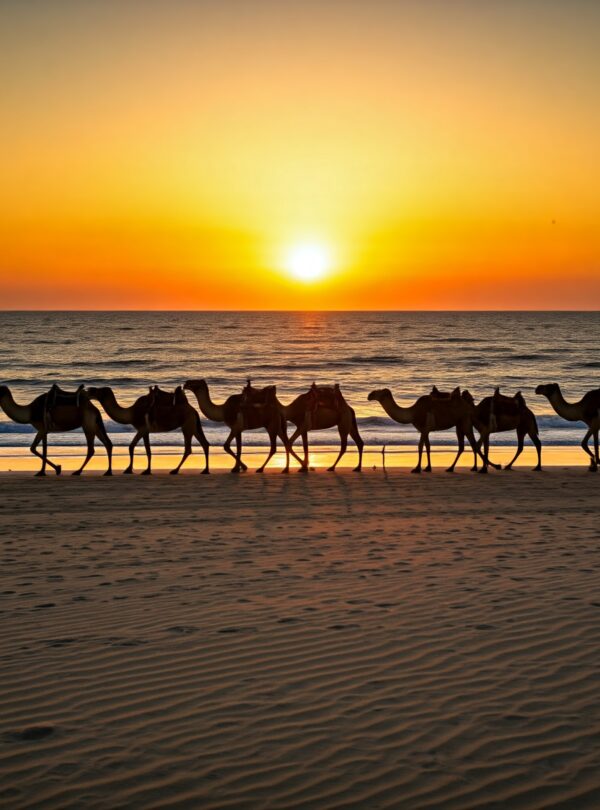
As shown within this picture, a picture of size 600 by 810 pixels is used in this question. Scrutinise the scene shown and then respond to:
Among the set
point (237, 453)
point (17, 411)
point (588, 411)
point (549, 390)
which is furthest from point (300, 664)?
point (549, 390)

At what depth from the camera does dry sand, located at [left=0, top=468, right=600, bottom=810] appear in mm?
4520

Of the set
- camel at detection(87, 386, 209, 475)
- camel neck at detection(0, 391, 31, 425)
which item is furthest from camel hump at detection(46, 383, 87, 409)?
camel neck at detection(0, 391, 31, 425)

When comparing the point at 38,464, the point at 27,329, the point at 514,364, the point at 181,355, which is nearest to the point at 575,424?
the point at 38,464

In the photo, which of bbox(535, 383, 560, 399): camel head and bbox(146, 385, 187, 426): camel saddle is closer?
bbox(146, 385, 187, 426): camel saddle

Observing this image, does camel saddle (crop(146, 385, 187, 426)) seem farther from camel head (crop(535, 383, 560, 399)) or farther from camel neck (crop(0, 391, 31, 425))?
camel head (crop(535, 383, 560, 399))

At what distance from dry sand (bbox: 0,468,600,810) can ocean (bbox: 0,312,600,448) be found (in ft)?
48.3

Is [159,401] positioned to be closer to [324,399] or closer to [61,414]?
[61,414]

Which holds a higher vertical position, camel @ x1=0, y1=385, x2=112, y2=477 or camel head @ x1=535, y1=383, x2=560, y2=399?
camel head @ x1=535, y1=383, x2=560, y2=399

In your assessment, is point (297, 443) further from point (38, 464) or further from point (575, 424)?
point (575, 424)

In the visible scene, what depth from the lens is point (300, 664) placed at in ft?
20.1

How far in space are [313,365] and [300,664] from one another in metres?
59.4

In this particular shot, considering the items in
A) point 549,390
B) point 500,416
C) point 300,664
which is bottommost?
point 300,664

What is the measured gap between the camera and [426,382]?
56.2m

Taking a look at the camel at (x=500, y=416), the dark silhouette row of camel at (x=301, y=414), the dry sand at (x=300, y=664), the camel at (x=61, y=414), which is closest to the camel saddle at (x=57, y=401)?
the camel at (x=61, y=414)
